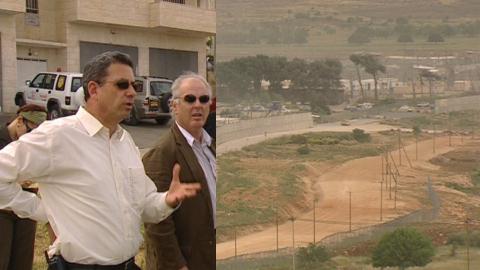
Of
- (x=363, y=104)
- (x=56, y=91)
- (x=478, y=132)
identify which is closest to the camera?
(x=478, y=132)

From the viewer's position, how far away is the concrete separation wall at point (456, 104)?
2.54 meters

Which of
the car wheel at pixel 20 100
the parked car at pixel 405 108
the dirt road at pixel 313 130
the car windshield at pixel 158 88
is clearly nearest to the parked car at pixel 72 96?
the car windshield at pixel 158 88

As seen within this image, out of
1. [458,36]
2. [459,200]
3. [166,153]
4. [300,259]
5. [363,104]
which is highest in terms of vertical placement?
[458,36]

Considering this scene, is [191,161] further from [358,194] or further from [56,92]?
[56,92]

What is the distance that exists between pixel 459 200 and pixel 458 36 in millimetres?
625

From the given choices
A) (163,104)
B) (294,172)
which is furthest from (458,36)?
(163,104)

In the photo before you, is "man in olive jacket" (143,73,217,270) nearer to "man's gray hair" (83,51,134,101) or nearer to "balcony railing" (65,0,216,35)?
"man's gray hair" (83,51,134,101)

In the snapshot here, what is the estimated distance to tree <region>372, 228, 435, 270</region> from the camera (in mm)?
2607

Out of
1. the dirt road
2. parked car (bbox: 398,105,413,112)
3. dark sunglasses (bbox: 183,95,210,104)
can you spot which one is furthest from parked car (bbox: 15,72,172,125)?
parked car (bbox: 398,105,413,112)

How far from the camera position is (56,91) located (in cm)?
1308

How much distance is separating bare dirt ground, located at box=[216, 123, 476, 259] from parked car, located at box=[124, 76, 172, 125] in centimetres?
1028

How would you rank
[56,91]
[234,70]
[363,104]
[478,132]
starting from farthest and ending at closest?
[56,91] < [234,70] < [363,104] < [478,132]

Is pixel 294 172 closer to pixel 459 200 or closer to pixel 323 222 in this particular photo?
pixel 323 222

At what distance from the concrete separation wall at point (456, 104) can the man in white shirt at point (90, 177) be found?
1.07 metres
